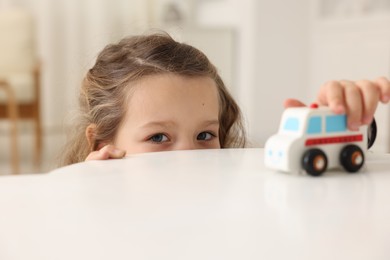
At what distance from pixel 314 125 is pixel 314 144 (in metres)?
0.02

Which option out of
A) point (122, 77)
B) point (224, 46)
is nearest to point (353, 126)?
point (122, 77)

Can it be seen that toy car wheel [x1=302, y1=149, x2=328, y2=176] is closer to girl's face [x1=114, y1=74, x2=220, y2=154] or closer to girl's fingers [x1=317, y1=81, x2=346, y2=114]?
girl's fingers [x1=317, y1=81, x2=346, y2=114]

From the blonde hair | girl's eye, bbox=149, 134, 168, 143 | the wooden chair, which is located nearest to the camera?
girl's eye, bbox=149, 134, 168, 143

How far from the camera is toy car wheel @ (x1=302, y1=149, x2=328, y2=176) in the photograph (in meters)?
0.63

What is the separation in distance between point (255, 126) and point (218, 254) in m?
4.20

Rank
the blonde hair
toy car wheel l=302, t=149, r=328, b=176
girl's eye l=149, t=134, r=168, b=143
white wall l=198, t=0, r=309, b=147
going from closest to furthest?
toy car wheel l=302, t=149, r=328, b=176
girl's eye l=149, t=134, r=168, b=143
the blonde hair
white wall l=198, t=0, r=309, b=147

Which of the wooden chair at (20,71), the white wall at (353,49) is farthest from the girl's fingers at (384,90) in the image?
the wooden chair at (20,71)

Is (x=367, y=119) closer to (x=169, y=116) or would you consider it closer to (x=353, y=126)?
(x=353, y=126)

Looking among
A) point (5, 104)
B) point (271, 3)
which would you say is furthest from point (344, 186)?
point (271, 3)

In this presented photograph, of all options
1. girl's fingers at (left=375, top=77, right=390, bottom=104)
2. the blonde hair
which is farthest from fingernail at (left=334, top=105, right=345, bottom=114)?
the blonde hair

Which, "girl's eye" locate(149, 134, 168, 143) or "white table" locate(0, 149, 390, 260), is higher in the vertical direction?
"white table" locate(0, 149, 390, 260)

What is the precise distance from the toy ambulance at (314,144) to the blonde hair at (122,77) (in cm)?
56

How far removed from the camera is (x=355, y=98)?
71cm

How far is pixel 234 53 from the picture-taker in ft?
15.3
